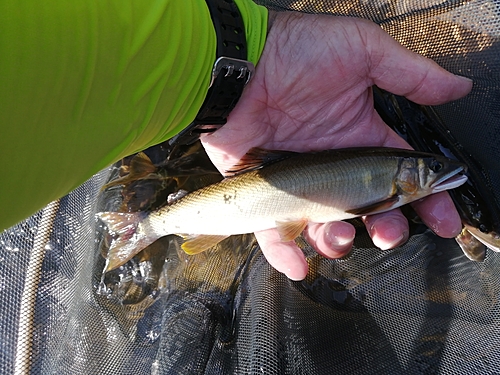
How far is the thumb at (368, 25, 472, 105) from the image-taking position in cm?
194

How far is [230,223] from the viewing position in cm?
216

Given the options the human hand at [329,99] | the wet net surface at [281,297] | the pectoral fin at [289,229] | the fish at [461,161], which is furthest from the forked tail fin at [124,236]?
the fish at [461,161]

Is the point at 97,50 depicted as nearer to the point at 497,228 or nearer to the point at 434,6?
the point at 434,6

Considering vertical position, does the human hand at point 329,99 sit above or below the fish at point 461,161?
above

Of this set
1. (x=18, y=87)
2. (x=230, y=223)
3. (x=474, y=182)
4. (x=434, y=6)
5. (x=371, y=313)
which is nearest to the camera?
(x=18, y=87)

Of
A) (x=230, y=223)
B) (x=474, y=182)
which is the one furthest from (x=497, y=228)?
(x=230, y=223)

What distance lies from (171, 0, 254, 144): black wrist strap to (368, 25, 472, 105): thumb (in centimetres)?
66

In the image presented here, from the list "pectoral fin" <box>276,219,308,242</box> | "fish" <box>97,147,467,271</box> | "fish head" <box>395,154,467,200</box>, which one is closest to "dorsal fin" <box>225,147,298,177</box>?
"fish" <box>97,147,467,271</box>

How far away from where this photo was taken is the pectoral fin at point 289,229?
82.4 inches

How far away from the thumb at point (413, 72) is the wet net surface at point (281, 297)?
0.24 metres

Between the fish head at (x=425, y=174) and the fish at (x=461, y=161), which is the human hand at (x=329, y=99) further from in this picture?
the fish at (x=461, y=161)

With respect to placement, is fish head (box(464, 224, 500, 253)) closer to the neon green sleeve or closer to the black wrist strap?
the black wrist strap

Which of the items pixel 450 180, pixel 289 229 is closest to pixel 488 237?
pixel 450 180

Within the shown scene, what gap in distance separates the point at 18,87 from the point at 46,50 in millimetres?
133
